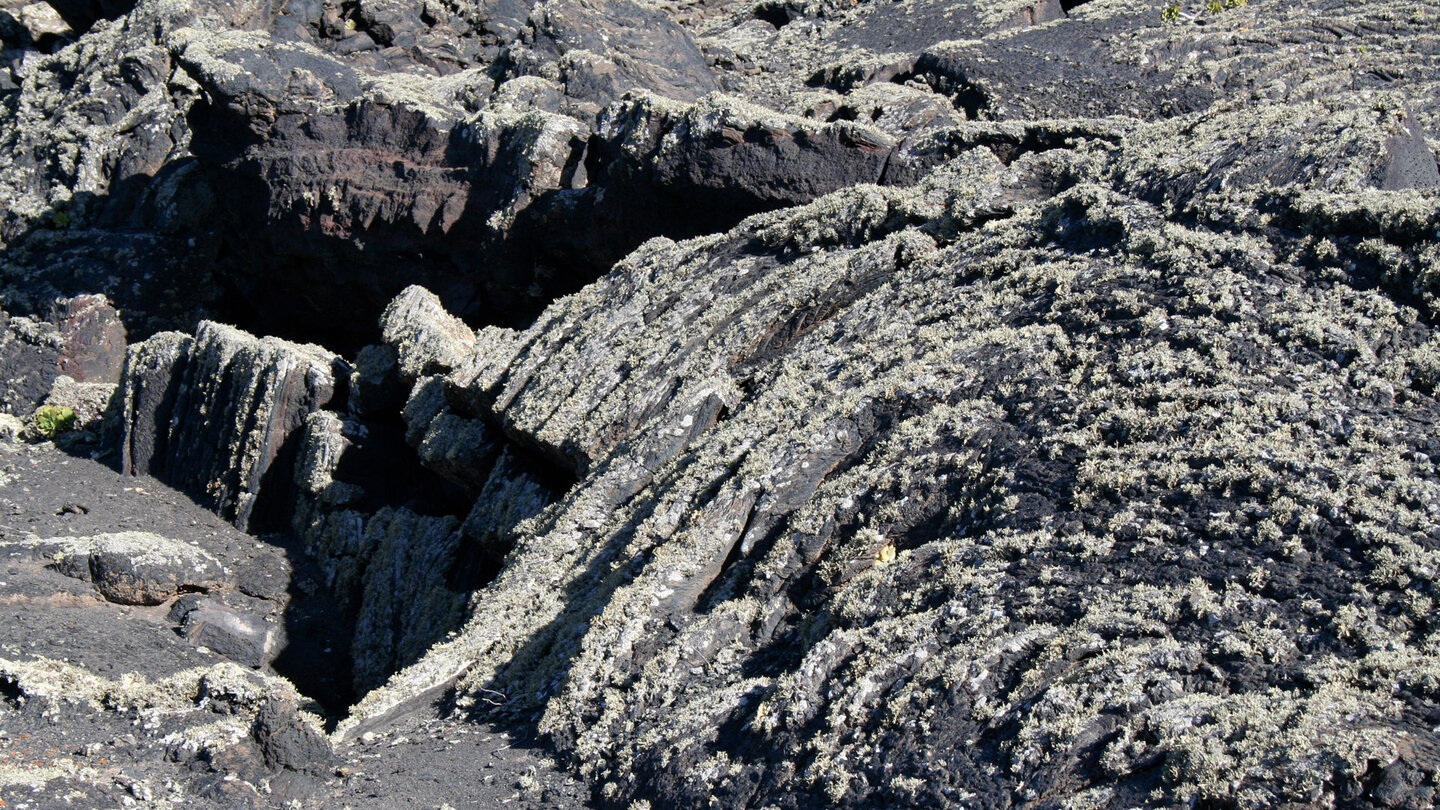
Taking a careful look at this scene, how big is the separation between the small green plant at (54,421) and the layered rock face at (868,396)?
9.44 ft

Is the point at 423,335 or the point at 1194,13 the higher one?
the point at 1194,13

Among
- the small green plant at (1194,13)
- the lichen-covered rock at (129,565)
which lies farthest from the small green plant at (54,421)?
the small green plant at (1194,13)

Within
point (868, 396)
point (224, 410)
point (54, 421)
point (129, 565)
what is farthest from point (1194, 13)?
point (54, 421)

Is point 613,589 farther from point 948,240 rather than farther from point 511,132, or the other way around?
point 511,132

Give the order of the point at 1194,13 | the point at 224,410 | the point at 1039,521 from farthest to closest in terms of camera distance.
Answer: the point at 1194,13 < the point at 224,410 < the point at 1039,521

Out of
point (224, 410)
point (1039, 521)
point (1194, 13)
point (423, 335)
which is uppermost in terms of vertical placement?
point (1194, 13)

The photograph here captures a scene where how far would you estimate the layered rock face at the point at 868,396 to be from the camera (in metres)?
6.91

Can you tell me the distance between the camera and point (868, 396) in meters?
10.8

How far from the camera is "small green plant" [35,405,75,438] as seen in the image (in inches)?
944

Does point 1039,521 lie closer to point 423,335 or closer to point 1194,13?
point 423,335

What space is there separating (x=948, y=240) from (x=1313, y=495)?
7.28 meters

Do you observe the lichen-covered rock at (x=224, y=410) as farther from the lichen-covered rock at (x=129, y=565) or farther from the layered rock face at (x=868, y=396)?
the lichen-covered rock at (x=129, y=565)

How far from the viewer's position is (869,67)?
23.4 meters

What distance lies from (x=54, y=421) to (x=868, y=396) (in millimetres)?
20944
